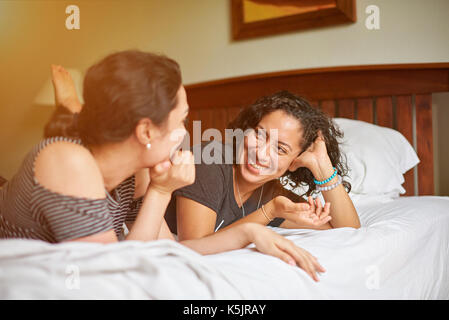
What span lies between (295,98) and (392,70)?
0.90m

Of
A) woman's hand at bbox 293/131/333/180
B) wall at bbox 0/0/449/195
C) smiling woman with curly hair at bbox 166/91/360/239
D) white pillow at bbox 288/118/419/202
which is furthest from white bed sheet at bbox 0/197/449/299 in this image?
wall at bbox 0/0/449/195

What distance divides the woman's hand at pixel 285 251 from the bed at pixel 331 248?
2 centimetres

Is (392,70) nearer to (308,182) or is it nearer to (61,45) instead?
(308,182)

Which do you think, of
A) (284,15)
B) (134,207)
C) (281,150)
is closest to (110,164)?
(134,207)

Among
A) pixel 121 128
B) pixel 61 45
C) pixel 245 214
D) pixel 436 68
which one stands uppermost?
pixel 61 45

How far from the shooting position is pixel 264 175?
123 centimetres

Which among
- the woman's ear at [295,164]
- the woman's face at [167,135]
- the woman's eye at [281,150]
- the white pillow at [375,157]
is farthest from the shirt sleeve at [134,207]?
the white pillow at [375,157]

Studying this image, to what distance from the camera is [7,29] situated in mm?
3305

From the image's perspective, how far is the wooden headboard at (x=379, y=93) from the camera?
188 cm

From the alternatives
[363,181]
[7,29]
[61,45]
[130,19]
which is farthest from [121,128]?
[7,29]

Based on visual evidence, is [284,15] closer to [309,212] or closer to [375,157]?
[375,157]

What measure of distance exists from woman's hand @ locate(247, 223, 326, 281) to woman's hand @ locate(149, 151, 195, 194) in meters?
0.20

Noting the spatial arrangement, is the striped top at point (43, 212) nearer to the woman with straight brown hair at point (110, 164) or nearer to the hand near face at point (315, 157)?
the woman with straight brown hair at point (110, 164)

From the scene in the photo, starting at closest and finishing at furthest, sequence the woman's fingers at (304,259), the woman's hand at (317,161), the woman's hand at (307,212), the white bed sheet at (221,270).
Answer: the white bed sheet at (221,270)
the woman's fingers at (304,259)
the woman's hand at (307,212)
the woman's hand at (317,161)
